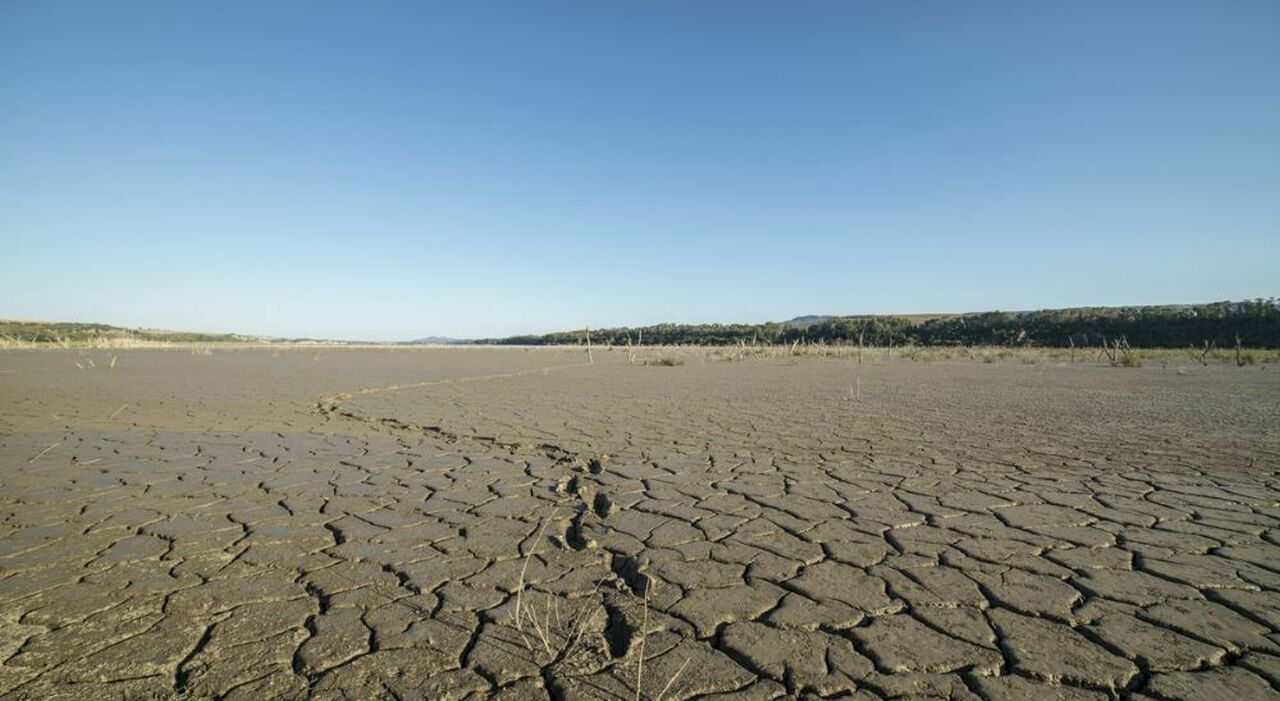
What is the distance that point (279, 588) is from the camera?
2508 millimetres

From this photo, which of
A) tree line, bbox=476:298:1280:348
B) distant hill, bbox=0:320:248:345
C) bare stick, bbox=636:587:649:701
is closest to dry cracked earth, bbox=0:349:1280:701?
bare stick, bbox=636:587:649:701

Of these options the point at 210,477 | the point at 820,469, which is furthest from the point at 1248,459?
the point at 210,477

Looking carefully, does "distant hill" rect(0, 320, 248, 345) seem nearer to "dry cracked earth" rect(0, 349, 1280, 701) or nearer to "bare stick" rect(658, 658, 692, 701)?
"dry cracked earth" rect(0, 349, 1280, 701)

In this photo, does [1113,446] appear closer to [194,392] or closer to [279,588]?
[279,588]

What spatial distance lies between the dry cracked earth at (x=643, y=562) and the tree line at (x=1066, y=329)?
15.9m

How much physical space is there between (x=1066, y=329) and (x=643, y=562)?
35957 millimetres

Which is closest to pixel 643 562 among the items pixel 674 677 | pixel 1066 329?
pixel 674 677

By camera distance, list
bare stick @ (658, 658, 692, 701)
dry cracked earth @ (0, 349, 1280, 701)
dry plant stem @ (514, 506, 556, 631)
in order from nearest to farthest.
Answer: bare stick @ (658, 658, 692, 701) < dry cracked earth @ (0, 349, 1280, 701) < dry plant stem @ (514, 506, 556, 631)

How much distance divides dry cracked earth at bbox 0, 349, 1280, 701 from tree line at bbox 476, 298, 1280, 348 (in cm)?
1586

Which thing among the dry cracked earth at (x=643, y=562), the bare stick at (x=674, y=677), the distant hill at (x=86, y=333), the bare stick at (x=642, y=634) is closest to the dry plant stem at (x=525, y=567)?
the dry cracked earth at (x=643, y=562)

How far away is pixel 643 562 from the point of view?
2.78 m

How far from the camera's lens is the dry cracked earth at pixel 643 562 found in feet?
6.19

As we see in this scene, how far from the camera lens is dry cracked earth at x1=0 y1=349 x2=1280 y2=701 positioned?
6.19 feet

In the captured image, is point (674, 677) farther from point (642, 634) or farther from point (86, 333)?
point (86, 333)
